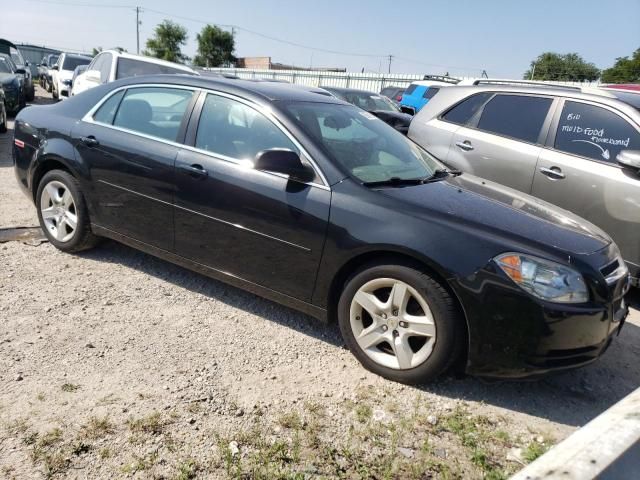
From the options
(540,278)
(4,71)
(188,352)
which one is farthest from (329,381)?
(4,71)

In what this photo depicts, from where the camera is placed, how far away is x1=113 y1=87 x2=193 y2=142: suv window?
373 cm

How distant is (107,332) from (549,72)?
7659 centimetres

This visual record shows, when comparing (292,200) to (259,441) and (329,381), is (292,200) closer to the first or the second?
(329,381)

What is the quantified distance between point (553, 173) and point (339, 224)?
265 centimetres

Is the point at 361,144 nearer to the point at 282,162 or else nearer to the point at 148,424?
the point at 282,162

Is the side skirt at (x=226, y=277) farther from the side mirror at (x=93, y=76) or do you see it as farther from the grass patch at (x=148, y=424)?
the side mirror at (x=93, y=76)

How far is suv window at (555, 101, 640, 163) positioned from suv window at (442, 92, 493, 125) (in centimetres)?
89

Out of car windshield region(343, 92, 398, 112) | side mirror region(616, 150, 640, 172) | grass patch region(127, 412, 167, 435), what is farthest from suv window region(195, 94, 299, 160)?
car windshield region(343, 92, 398, 112)

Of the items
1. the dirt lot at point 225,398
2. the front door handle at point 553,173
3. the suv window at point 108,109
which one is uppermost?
the suv window at point 108,109

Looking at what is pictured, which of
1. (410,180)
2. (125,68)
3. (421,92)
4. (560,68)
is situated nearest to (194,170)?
(410,180)

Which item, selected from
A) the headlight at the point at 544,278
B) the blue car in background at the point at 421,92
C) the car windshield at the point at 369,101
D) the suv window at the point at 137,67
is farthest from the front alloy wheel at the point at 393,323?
the blue car in background at the point at 421,92

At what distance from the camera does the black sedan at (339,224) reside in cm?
266

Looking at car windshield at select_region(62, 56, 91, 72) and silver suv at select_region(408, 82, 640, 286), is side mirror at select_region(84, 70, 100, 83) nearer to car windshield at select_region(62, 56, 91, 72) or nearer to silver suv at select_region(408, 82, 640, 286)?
silver suv at select_region(408, 82, 640, 286)

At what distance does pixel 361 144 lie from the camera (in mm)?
3588
